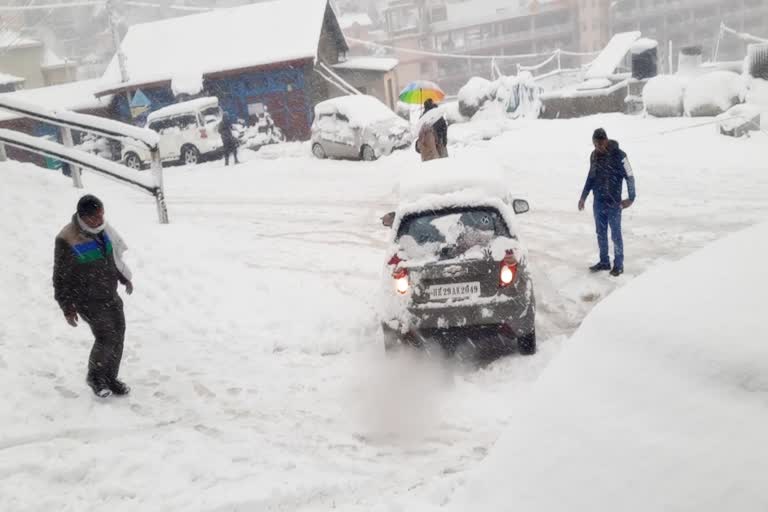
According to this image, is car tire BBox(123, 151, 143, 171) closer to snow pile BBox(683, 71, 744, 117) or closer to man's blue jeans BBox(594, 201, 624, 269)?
snow pile BBox(683, 71, 744, 117)

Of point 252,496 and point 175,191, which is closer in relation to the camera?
point 252,496

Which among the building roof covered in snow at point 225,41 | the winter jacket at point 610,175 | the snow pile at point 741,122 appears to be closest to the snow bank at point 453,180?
the winter jacket at point 610,175

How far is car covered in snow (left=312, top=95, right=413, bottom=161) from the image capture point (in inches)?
816

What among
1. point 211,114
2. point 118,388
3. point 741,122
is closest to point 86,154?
point 118,388

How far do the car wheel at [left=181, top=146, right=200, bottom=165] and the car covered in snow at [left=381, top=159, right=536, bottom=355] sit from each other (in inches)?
811

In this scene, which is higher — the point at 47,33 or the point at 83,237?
the point at 47,33

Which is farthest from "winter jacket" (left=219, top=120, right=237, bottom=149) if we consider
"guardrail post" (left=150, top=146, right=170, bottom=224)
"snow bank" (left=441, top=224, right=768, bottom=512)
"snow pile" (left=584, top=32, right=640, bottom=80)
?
"snow bank" (left=441, top=224, right=768, bottom=512)

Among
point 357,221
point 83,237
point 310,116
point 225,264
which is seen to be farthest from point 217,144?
point 83,237

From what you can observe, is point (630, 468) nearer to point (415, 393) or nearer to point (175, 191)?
point (415, 393)

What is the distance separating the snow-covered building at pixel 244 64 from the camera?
3086cm

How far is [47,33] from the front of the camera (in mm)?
85688

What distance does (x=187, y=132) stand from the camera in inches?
1003

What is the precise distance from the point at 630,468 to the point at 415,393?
4.11 metres

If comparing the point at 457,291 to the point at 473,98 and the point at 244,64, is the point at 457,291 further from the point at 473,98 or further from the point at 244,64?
the point at 244,64
